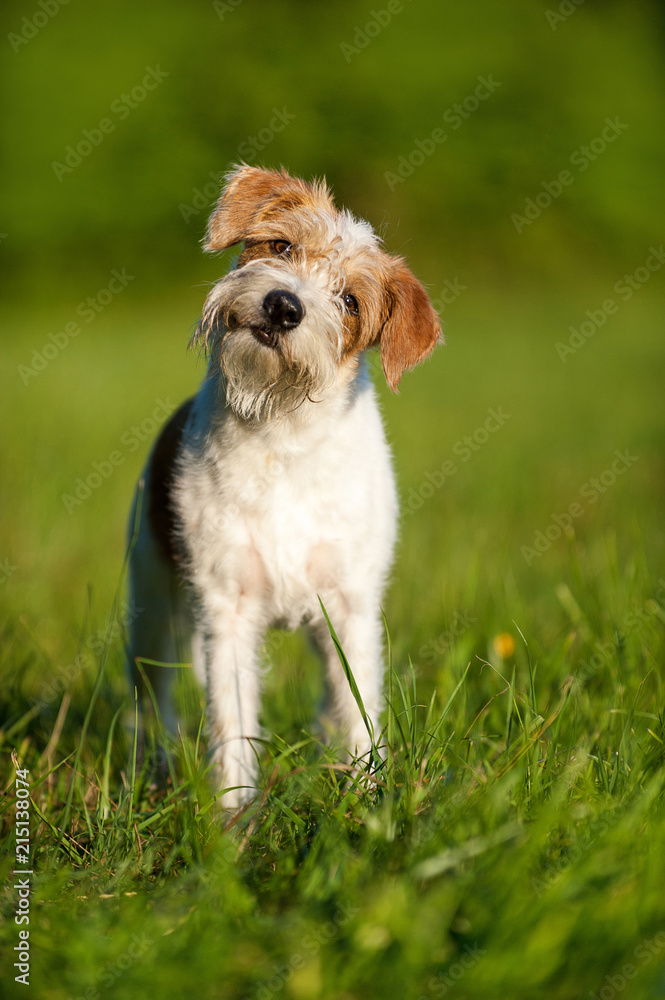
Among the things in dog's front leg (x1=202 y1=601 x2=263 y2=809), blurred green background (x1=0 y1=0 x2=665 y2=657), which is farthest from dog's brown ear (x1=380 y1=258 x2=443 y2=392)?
blurred green background (x1=0 y1=0 x2=665 y2=657)

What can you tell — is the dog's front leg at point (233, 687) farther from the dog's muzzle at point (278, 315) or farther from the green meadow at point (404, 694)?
the dog's muzzle at point (278, 315)

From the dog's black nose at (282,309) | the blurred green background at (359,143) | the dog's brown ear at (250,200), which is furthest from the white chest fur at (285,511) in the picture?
the blurred green background at (359,143)

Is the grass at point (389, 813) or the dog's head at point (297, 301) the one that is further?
the dog's head at point (297, 301)

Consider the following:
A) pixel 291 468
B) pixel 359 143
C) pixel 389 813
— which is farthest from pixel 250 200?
pixel 359 143

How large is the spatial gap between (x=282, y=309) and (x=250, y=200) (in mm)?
734

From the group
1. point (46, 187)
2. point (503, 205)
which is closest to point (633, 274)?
point (503, 205)

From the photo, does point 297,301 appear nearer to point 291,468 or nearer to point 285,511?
point 291,468

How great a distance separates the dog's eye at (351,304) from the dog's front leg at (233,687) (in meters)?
1.11

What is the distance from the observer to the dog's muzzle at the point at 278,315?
2871 mm

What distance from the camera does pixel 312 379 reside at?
119 inches

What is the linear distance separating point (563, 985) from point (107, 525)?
18.0 ft

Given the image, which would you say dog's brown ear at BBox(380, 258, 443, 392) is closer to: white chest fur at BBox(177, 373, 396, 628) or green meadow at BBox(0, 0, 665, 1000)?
white chest fur at BBox(177, 373, 396, 628)

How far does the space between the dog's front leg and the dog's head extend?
76 cm

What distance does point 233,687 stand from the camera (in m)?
3.21
